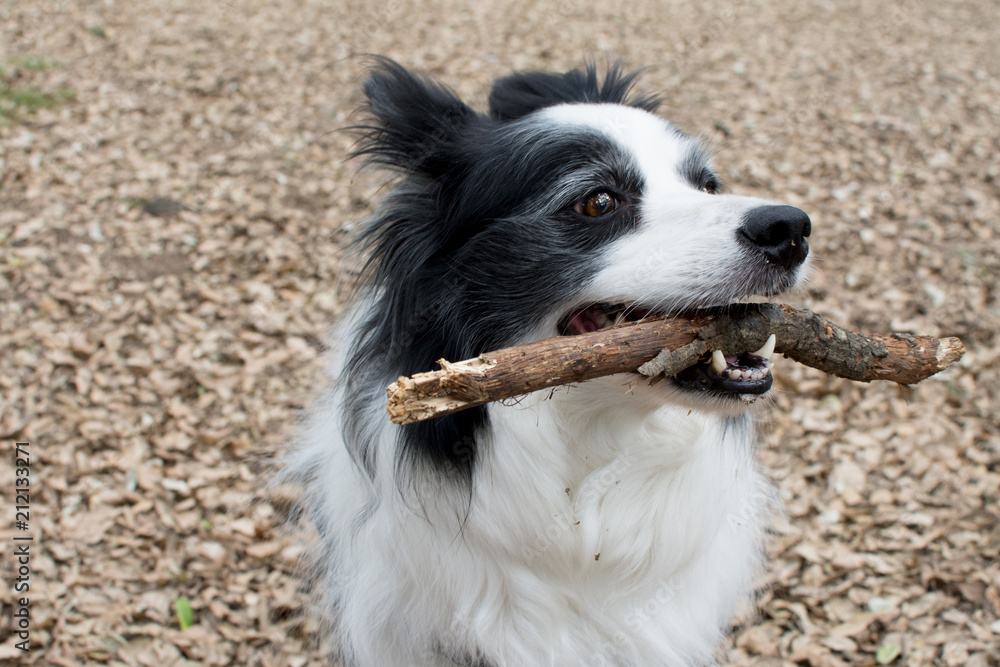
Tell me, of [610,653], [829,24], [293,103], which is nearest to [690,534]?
[610,653]

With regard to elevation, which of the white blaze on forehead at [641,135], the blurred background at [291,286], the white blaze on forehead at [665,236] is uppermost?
the white blaze on forehead at [641,135]

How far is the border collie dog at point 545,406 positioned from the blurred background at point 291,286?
434mm

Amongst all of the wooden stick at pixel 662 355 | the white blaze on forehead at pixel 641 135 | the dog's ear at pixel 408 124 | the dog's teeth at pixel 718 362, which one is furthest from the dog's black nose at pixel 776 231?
the dog's ear at pixel 408 124

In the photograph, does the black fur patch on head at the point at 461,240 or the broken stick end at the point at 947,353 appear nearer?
the broken stick end at the point at 947,353

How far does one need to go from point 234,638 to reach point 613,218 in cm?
223

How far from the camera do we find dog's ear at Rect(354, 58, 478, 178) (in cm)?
216

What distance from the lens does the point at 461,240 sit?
208cm

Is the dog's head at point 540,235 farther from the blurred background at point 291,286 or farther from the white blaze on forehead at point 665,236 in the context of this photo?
the blurred background at point 291,286

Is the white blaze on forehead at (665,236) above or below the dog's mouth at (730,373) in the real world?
above

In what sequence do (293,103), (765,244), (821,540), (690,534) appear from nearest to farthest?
1. (765,244)
2. (690,534)
3. (821,540)
4. (293,103)

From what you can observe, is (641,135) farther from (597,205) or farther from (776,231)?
(776,231)

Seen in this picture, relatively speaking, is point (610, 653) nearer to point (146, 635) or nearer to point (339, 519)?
point (339, 519)

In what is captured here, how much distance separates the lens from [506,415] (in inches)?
73.9

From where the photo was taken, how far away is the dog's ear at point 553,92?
96.3 inches
